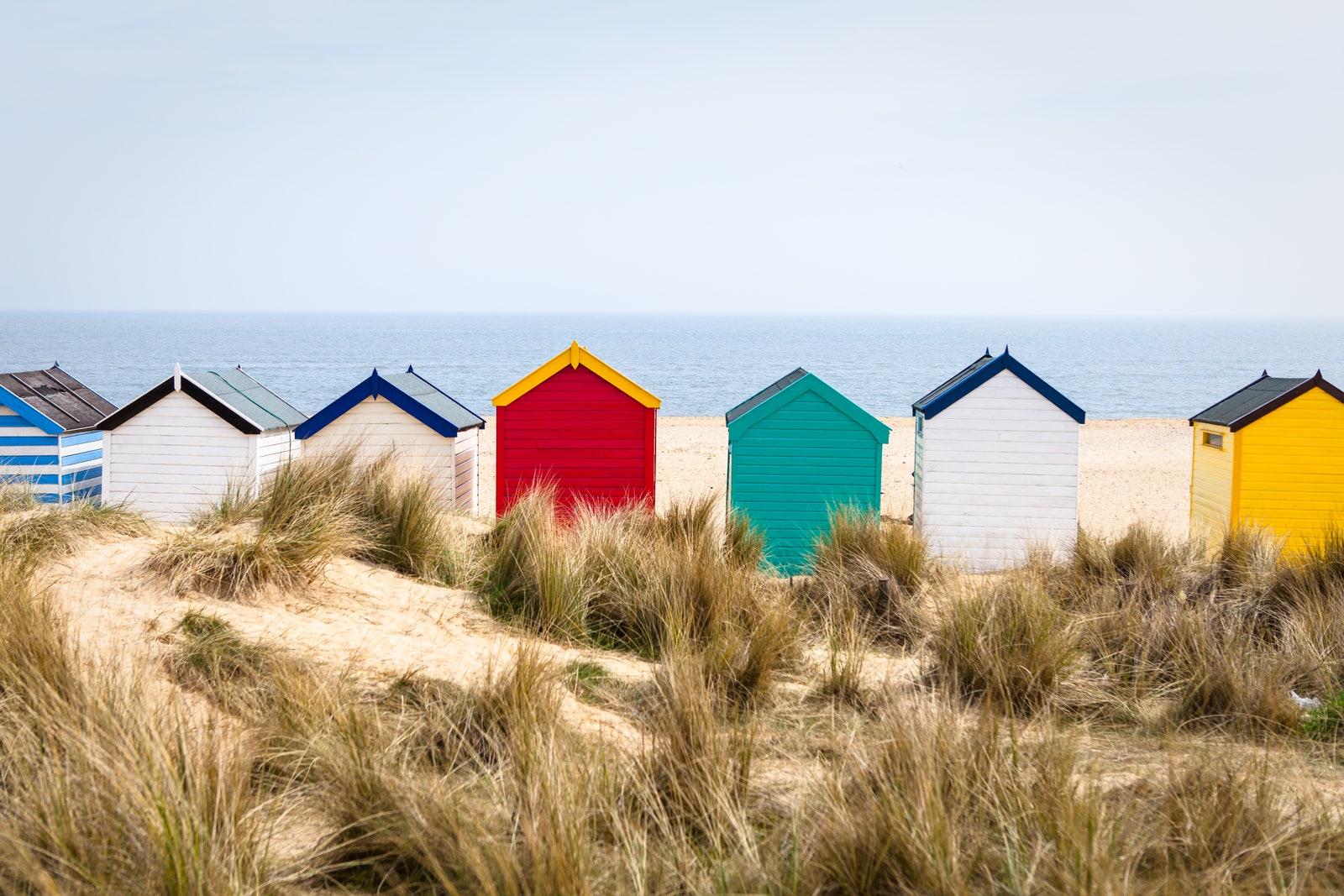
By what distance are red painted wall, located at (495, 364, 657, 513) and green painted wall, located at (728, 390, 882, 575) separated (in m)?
0.92

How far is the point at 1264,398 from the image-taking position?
32.7 feet

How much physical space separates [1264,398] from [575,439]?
6.47m

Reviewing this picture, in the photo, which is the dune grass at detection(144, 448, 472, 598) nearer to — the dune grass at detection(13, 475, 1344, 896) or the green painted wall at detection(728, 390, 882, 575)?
the dune grass at detection(13, 475, 1344, 896)

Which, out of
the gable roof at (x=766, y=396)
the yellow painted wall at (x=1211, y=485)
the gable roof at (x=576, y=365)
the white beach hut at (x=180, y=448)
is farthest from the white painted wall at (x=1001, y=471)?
the white beach hut at (x=180, y=448)

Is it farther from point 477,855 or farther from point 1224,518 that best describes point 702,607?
point 1224,518

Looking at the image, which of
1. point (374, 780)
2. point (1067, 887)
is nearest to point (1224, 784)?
point (1067, 887)

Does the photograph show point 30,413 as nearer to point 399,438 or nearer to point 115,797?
point 399,438

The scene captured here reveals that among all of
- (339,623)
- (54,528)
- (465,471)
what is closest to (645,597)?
(339,623)

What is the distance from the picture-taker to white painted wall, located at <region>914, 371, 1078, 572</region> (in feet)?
32.3

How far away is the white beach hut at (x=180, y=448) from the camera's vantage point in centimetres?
978

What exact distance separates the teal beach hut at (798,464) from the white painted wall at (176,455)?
179 inches

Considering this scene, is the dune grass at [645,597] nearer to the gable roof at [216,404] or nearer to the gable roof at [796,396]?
→ the gable roof at [796,396]

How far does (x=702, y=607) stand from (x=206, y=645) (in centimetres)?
278

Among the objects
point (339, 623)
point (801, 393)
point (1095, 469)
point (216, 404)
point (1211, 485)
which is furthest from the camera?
point (1095, 469)
